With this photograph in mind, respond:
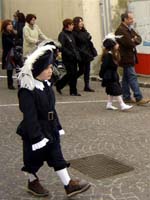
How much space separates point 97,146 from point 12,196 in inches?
78.2

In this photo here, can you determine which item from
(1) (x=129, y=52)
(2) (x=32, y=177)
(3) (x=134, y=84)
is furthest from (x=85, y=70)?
(2) (x=32, y=177)

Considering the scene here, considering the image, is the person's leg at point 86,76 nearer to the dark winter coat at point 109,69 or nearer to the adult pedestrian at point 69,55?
the adult pedestrian at point 69,55

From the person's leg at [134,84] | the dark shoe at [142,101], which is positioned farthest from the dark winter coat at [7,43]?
the dark shoe at [142,101]

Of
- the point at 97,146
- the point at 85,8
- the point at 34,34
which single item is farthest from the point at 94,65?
the point at 97,146

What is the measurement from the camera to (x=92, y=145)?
6.72 metres

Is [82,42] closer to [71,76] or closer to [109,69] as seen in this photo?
[71,76]

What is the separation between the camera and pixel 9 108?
9867mm

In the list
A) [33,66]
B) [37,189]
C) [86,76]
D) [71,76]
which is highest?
[33,66]

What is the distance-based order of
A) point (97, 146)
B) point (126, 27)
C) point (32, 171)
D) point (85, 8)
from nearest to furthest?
point (32, 171)
point (97, 146)
point (126, 27)
point (85, 8)

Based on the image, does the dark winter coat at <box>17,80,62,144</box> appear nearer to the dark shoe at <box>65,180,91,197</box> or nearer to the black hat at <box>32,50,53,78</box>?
the black hat at <box>32,50,53,78</box>

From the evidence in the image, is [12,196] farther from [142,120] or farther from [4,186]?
[142,120]

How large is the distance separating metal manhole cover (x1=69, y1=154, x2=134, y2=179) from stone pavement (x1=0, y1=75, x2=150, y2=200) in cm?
9

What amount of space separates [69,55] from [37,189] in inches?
252

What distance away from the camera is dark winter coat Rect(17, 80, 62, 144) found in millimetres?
4598
